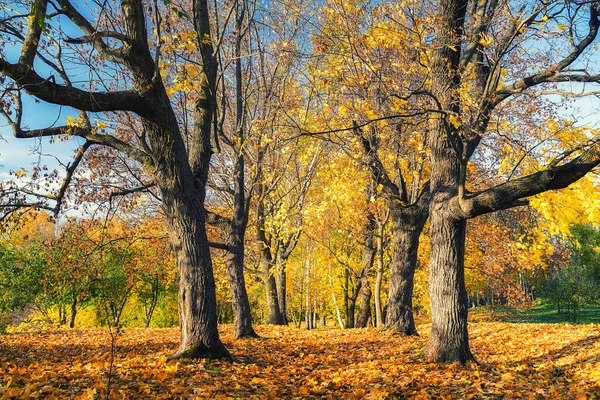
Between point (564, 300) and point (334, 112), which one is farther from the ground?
point (334, 112)

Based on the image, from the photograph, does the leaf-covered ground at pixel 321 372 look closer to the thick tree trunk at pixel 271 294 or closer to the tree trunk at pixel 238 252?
the tree trunk at pixel 238 252

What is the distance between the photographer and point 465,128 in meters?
6.54

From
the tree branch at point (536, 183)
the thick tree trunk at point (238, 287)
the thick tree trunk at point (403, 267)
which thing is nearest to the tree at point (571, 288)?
the thick tree trunk at point (403, 267)

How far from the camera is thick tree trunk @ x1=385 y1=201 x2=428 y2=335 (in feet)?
36.9

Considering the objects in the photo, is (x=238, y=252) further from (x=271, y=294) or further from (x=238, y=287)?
(x=271, y=294)

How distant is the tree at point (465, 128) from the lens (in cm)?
629

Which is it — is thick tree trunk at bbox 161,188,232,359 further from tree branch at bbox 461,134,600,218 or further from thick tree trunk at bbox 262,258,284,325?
thick tree trunk at bbox 262,258,284,325

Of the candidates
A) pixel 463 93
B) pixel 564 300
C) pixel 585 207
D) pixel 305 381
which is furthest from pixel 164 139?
pixel 564 300

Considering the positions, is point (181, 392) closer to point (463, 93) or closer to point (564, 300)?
point (463, 93)

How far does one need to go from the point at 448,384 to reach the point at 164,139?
5680 mm

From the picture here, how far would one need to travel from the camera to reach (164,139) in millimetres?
6879

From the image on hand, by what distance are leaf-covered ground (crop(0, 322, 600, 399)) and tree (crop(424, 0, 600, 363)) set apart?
3.31ft

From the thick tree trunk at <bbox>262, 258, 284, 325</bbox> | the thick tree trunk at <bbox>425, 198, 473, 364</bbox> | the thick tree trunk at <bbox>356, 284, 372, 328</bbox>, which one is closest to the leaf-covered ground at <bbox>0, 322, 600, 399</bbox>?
the thick tree trunk at <bbox>425, 198, 473, 364</bbox>

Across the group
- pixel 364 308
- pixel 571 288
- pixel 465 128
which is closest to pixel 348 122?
pixel 465 128
